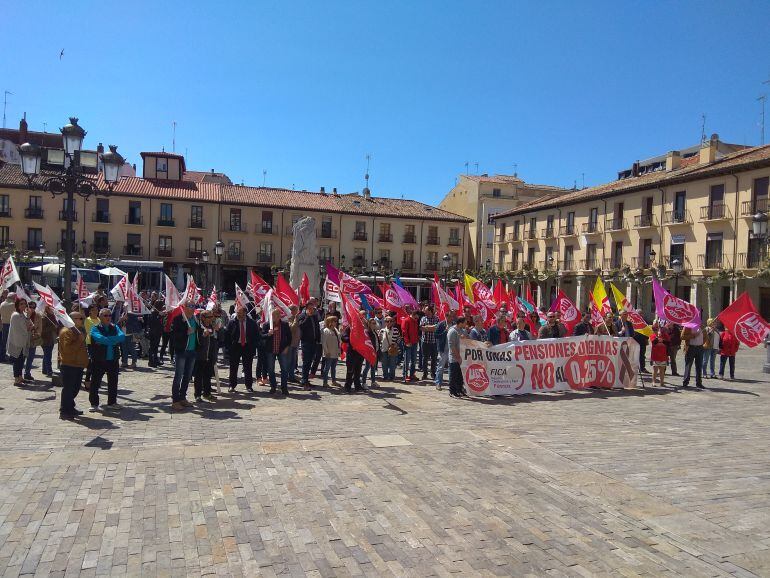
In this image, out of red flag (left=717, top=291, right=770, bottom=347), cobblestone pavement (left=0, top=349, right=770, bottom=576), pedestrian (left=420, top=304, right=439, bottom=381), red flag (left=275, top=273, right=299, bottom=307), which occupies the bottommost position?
cobblestone pavement (left=0, top=349, right=770, bottom=576)

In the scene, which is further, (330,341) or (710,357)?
(710,357)

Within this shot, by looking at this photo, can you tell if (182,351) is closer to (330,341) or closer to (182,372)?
(182,372)

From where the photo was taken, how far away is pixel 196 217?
2020 inches

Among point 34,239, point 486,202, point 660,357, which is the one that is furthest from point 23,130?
point 660,357

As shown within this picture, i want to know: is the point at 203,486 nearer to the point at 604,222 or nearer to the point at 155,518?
the point at 155,518

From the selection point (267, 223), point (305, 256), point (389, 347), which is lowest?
point (389, 347)

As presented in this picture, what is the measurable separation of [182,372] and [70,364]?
159 centimetres

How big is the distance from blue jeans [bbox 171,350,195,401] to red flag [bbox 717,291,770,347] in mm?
11189

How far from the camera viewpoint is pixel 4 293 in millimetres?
12406

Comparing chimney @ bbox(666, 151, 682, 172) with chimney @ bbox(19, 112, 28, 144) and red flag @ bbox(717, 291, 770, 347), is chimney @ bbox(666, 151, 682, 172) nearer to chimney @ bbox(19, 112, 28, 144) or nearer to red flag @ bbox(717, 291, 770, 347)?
red flag @ bbox(717, 291, 770, 347)

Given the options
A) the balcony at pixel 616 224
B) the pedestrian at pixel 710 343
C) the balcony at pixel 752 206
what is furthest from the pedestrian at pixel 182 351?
the balcony at pixel 616 224

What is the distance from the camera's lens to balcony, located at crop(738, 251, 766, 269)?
32.0 m

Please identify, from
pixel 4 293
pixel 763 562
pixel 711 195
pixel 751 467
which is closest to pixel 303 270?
pixel 4 293

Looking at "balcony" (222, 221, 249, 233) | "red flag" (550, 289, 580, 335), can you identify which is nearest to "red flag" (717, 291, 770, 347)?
"red flag" (550, 289, 580, 335)
